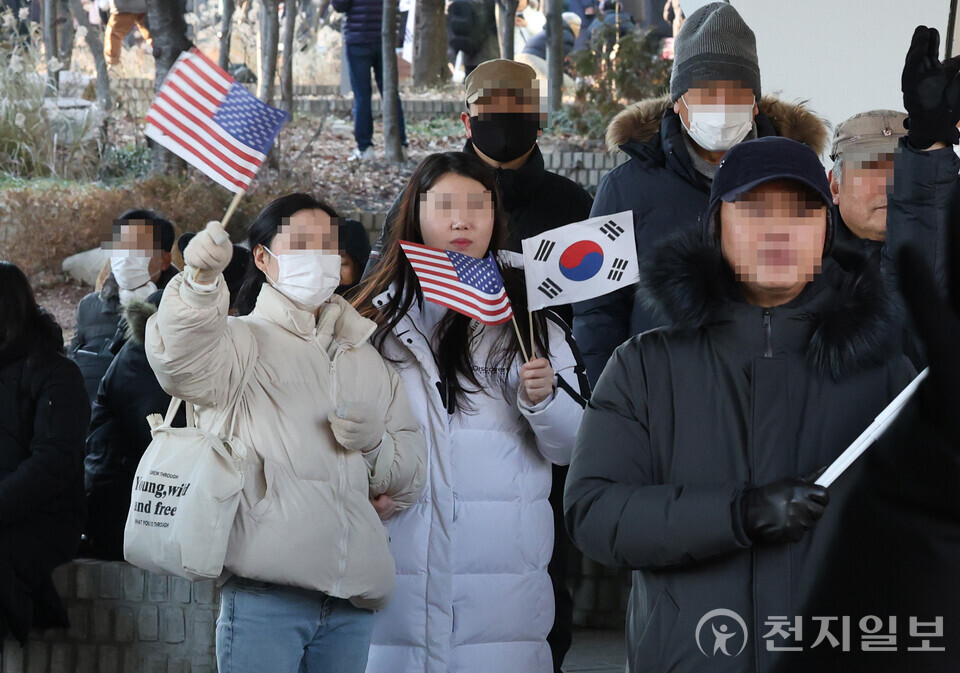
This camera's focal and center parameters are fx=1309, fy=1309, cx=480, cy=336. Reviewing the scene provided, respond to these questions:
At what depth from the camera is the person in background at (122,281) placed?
587 centimetres

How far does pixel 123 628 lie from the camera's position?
481 centimetres

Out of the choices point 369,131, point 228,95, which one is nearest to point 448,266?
point 228,95

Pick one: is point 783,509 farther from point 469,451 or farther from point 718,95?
point 718,95

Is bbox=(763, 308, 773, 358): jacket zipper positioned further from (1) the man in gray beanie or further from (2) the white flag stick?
(1) the man in gray beanie

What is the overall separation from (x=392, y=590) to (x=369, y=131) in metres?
→ 5.27

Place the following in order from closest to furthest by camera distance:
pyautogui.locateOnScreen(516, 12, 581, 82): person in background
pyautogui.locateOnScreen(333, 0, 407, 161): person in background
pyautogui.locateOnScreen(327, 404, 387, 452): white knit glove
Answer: pyautogui.locateOnScreen(327, 404, 387, 452): white knit glove → pyautogui.locateOnScreen(516, 12, 581, 82): person in background → pyautogui.locateOnScreen(333, 0, 407, 161): person in background

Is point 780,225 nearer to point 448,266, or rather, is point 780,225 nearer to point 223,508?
point 448,266

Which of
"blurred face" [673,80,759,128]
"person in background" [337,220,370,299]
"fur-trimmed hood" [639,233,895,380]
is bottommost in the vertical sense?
"person in background" [337,220,370,299]

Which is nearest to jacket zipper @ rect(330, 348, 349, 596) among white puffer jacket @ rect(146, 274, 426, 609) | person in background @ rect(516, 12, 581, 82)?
white puffer jacket @ rect(146, 274, 426, 609)

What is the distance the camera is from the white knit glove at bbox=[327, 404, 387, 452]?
3.16 m

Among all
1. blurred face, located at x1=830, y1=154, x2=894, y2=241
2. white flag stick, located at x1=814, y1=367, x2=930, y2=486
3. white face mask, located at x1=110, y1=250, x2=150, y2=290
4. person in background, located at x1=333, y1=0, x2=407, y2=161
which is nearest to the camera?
white flag stick, located at x1=814, y1=367, x2=930, y2=486

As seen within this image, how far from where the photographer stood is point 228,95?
3.31 m

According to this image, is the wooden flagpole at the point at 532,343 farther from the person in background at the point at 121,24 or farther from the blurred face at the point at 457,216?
the person in background at the point at 121,24

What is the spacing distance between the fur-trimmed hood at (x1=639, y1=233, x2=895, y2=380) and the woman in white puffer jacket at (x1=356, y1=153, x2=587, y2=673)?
0.98 meters
